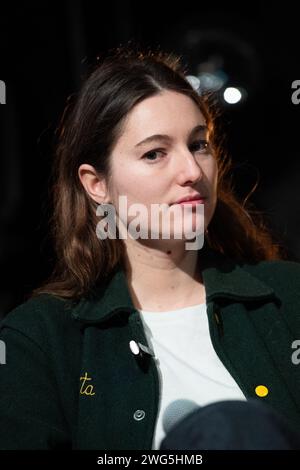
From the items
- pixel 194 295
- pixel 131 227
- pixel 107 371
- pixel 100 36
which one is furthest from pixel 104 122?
pixel 100 36

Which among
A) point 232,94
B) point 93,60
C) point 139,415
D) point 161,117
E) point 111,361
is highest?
point 93,60

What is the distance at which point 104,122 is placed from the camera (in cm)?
188

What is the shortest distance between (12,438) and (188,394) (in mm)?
429

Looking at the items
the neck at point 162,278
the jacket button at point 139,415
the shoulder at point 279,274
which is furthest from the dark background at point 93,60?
the jacket button at point 139,415

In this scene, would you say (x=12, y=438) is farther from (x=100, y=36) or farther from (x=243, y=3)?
(x=243, y=3)

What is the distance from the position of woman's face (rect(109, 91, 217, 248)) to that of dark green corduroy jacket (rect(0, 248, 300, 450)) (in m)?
0.25

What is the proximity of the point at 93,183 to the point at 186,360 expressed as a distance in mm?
581

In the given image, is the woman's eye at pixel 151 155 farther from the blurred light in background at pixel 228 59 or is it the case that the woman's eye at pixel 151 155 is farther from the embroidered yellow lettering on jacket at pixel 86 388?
the blurred light in background at pixel 228 59

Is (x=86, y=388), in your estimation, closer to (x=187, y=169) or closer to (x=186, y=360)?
(x=186, y=360)

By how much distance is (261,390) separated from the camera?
1702mm

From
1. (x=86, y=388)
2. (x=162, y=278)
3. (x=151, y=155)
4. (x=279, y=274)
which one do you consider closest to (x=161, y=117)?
(x=151, y=155)

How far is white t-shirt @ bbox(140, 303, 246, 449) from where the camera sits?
1685mm

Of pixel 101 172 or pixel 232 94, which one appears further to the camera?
pixel 232 94

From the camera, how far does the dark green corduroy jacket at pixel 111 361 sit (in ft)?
5.38
